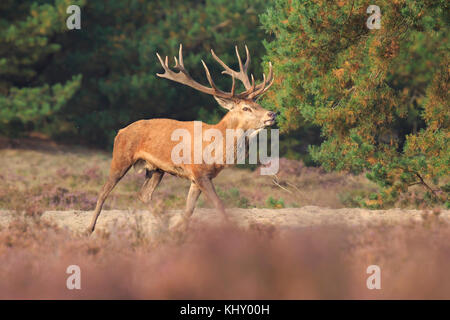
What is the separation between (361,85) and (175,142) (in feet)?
12.2

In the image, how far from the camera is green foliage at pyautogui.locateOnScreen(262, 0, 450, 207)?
10.6m

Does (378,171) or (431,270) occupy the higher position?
(378,171)

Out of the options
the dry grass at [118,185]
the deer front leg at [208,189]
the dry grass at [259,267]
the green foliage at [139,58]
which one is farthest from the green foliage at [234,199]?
the dry grass at [259,267]

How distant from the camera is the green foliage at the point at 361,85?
10633 mm

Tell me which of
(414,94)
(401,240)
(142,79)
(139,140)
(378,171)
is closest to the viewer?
(401,240)

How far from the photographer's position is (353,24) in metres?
10.9

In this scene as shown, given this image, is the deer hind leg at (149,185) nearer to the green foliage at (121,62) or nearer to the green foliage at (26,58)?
the green foliage at (26,58)

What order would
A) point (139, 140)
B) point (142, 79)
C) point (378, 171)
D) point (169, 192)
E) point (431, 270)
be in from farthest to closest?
point (142, 79), point (169, 192), point (378, 171), point (139, 140), point (431, 270)

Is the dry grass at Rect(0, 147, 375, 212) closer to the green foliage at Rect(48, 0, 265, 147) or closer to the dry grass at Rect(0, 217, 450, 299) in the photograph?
the green foliage at Rect(48, 0, 265, 147)

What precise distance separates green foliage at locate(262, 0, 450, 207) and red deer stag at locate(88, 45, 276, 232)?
2.01 meters

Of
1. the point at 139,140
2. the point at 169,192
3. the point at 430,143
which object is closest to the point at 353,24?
the point at 430,143

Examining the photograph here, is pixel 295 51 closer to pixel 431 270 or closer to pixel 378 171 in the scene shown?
pixel 378 171

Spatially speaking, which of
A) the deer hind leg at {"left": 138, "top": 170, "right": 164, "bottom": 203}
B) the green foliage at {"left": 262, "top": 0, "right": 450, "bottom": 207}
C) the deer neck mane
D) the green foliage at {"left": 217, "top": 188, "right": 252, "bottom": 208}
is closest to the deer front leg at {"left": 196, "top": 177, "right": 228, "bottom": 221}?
the deer neck mane

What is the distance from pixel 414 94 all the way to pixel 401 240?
1335 centimetres
